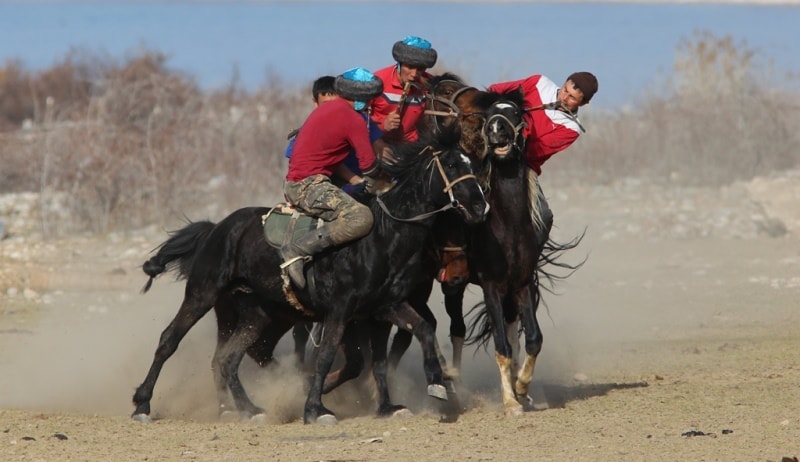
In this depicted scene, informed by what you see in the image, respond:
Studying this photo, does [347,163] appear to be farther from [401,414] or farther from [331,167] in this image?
[401,414]

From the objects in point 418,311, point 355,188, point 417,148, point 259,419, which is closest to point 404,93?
point 355,188

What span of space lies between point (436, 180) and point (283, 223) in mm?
1273

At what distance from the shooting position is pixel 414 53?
31.6 ft

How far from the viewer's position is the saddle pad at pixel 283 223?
9094 mm

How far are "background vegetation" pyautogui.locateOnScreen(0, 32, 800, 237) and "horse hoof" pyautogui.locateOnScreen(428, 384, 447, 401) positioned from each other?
41.1 ft

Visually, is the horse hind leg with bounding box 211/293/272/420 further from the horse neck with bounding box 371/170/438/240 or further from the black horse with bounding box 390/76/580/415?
the black horse with bounding box 390/76/580/415

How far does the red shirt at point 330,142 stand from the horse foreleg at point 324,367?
1.02 meters

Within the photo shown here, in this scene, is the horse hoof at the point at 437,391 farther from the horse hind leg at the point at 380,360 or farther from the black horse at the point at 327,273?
the horse hind leg at the point at 380,360

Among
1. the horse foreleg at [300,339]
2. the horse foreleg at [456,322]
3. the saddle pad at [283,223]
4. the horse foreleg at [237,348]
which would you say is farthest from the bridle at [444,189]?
the horse foreleg at [300,339]

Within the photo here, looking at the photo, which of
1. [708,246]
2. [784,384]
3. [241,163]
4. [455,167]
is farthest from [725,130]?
[455,167]

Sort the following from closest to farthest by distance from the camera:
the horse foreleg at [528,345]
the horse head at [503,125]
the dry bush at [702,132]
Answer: the horse head at [503,125], the horse foreleg at [528,345], the dry bush at [702,132]

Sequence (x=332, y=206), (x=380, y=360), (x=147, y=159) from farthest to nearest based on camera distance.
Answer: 1. (x=147, y=159)
2. (x=380, y=360)
3. (x=332, y=206)

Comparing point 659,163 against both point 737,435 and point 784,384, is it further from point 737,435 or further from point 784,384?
point 737,435

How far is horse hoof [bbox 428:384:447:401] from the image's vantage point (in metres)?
8.54
